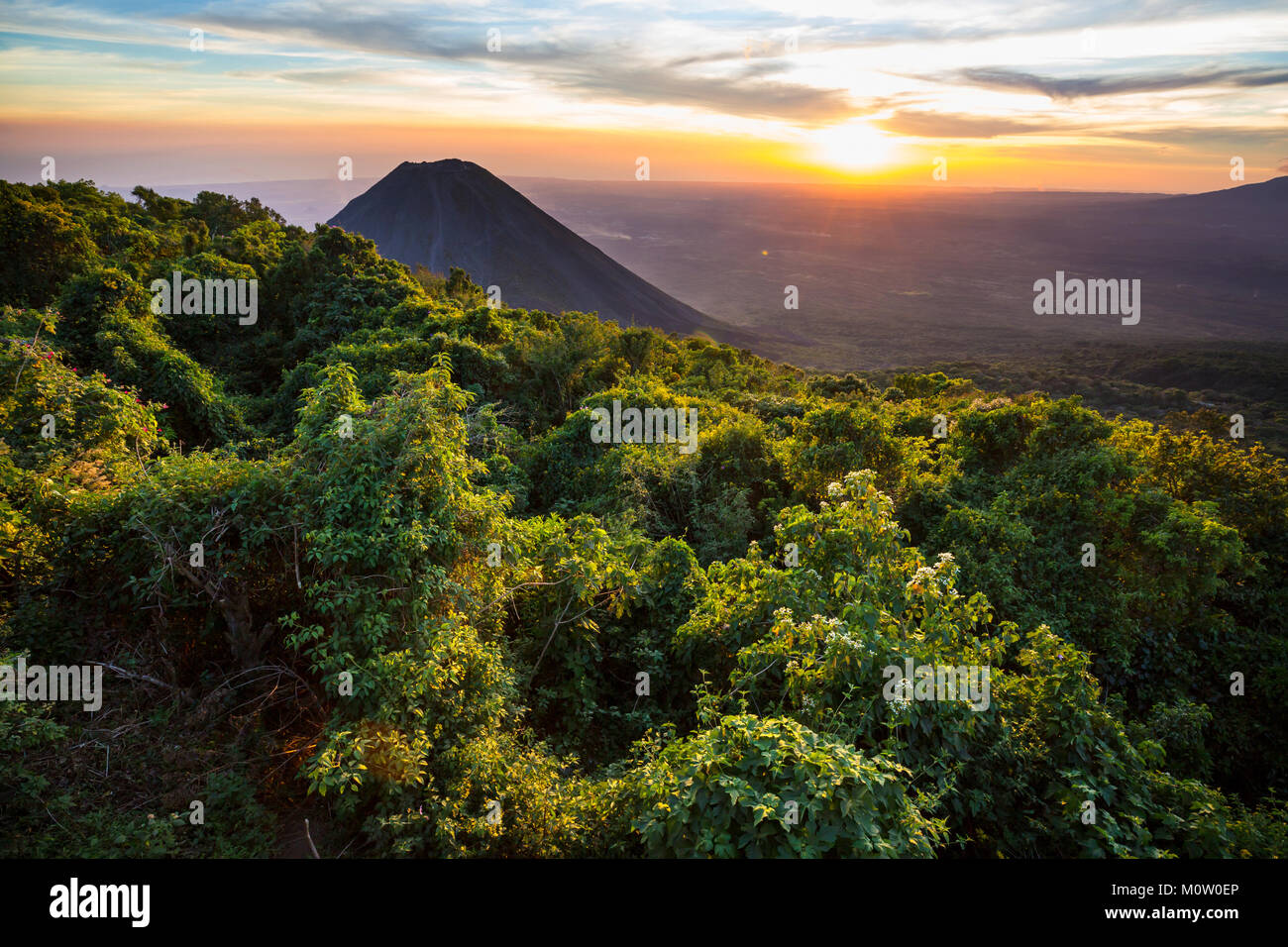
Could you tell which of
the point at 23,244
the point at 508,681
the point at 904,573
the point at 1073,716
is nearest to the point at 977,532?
the point at 904,573

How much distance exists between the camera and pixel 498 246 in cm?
13962

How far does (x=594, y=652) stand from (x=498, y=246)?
143563 mm

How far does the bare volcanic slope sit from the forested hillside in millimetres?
107621

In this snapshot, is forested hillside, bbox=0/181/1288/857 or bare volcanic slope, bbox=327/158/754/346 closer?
forested hillside, bbox=0/181/1288/857

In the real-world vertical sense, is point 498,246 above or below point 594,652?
above

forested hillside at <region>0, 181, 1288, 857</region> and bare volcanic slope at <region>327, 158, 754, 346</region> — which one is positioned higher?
bare volcanic slope at <region>327, 158, 754, 346</region>

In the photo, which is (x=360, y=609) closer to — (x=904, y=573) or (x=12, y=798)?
(x=12, y=798)

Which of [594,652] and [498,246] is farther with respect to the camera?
[498,246]

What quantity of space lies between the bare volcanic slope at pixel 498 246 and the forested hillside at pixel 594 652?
108 meters

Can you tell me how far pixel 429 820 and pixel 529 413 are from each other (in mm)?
18852

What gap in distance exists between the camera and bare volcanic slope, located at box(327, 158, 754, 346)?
12812 centimetres

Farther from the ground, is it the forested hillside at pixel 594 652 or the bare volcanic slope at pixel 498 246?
the bare volcanic slope at pixel 498 246

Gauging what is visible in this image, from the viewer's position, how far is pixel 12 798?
558 cm

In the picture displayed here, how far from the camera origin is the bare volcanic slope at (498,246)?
128 meters
